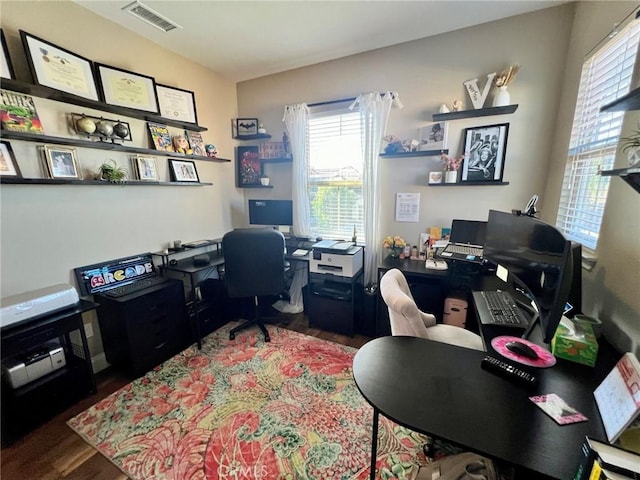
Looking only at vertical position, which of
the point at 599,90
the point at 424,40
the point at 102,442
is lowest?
the point at 102,442

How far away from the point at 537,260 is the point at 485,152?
1.44 meters

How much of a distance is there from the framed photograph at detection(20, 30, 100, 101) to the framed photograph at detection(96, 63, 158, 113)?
67mm

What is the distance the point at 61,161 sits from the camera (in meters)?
1.86

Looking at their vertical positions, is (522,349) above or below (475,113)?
below

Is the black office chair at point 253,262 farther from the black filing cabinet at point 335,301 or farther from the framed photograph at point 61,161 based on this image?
the framed photograph at point 61,161

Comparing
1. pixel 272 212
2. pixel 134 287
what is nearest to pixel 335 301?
pixel 272 212

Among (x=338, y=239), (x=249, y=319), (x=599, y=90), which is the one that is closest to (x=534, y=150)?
(x=599, y=90)

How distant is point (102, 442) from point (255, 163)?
2.85m

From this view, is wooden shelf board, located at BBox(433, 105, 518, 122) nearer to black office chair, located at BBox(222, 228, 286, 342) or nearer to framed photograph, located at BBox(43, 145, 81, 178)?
black office chair, located at BBox(222, 228, 286, 342)

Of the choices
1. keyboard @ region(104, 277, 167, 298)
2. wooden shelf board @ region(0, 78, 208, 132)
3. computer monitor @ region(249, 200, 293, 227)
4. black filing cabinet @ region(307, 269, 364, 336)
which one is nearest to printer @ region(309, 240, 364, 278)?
black filing cabinet @ region(307, 269, 364, 336)

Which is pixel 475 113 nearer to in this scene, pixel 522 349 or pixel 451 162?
pixel 451 162

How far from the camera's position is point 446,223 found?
8.38ft

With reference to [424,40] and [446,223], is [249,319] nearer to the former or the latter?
[446,223]

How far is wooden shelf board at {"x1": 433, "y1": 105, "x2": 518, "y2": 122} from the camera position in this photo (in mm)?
2138
